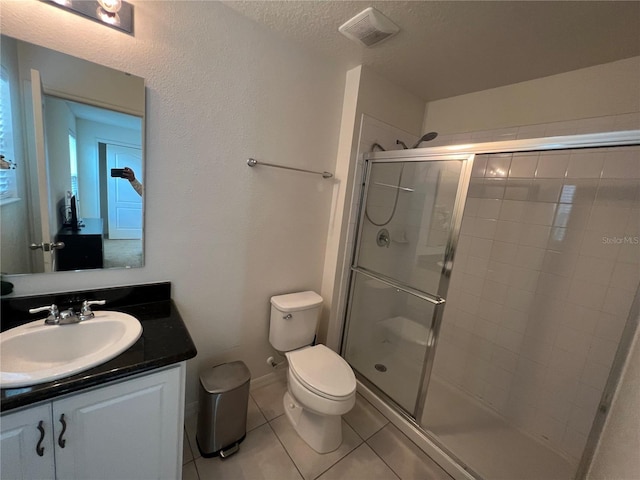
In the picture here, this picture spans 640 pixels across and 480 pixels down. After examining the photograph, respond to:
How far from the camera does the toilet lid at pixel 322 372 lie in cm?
137

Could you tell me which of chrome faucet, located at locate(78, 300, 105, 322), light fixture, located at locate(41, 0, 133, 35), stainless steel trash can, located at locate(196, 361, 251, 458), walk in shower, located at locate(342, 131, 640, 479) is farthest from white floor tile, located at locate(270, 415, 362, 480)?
light fixture, located at locate(41, 0, 133, 35)

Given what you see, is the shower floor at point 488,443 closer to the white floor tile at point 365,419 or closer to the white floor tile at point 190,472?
the white floor tile at point 365,419

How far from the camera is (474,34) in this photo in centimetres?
132

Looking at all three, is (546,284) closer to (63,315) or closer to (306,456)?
(306,456)

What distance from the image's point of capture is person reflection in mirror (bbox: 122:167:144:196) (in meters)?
1.17

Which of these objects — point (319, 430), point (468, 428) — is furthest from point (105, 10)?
point (468, 428)

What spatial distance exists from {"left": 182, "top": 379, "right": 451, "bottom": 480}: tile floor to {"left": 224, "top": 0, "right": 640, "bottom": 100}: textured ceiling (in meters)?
2.31

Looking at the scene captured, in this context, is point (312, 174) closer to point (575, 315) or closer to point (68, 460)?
point (68, 460)

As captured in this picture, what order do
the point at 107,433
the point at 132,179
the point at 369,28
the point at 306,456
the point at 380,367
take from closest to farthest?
the point at 107,433
the point at 132,179
the point at 369,28
the point at 306,456
the point at 380,367

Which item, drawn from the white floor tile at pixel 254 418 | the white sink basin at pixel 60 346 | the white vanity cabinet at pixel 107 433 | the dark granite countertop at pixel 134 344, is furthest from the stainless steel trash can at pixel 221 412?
the white sink basin at pixel 60 346

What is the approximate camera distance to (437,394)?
2018 mm

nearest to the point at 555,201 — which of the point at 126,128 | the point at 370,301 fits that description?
the point at 370,301

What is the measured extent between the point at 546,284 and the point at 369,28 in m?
1.84

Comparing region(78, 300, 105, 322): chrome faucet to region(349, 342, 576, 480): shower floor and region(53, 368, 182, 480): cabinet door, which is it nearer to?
region(53, 368, 182, 480): cabinet door
